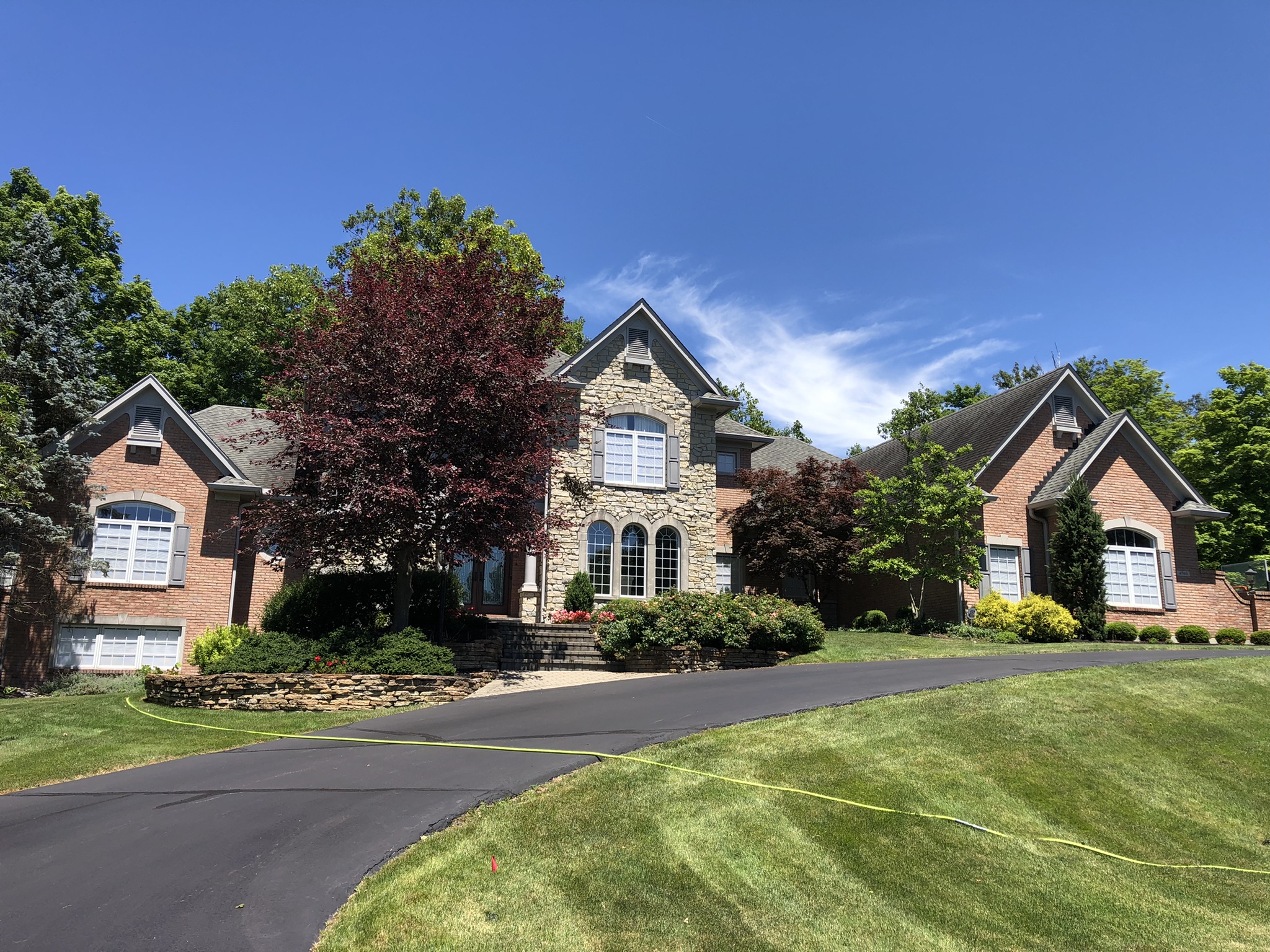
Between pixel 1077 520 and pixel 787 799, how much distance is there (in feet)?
61.3

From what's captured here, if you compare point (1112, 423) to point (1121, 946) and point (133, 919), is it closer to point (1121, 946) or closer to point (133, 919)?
point (1121, 946)

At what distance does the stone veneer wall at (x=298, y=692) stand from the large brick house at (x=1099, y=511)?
1598cm

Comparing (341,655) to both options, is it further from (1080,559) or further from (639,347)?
(1080,559)

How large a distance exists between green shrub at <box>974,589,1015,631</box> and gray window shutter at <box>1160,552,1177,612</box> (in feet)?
16.8

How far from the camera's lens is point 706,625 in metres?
17.7

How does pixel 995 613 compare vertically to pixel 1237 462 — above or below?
below

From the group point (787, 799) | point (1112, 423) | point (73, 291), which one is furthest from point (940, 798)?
point (73, 291)

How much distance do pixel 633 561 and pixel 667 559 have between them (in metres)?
1.06

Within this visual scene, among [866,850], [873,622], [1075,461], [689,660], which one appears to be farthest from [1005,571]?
[866,850]

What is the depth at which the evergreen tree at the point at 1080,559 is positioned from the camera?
22766 millimetres

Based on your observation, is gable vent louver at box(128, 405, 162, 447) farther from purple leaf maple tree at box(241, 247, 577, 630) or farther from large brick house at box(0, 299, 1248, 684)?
Answer: purple leaf maple tree at box(241, 247, 577, 630)

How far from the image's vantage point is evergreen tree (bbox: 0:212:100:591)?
59.4 ft

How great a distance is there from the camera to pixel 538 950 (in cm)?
524

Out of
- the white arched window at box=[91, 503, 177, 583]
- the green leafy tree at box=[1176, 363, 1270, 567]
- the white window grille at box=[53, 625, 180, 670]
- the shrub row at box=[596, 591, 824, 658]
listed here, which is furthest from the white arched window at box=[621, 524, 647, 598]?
the green leafy tree at box=[1176, 363, 1270, 567]
